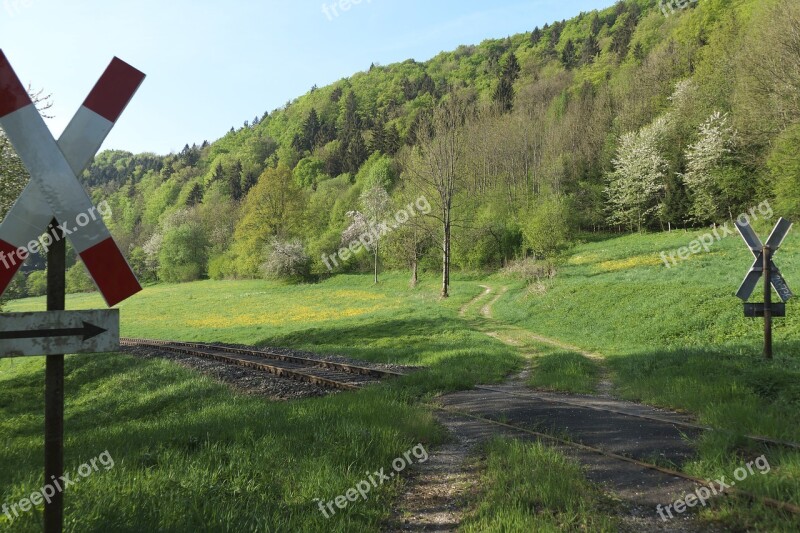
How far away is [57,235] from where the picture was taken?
8.09 feet

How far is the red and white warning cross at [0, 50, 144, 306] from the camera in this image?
7.68ft

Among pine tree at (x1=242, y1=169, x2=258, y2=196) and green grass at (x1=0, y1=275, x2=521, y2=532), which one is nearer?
green grass at (x1=0, y1=275, x2=521, y2=532)

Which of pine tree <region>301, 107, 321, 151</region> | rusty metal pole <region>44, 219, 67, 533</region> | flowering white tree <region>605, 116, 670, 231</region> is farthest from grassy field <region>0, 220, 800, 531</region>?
pine tree <region>301, 107, 321, 151</region>

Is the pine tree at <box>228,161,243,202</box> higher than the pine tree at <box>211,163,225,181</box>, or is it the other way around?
the pine tree at <box>211,163,225,181</box>

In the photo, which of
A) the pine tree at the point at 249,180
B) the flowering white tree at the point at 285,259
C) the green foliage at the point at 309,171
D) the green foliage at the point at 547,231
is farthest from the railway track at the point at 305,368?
the pine tree at the point at 249,180

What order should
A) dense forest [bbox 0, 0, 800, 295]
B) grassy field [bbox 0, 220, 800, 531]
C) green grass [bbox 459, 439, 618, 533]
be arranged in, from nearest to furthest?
green grass [bbox 459, 439, 618, 533] → grassy field [bbox 0, 220, 800, 531] → dense forest [bbox 0, 0, 800, 295]

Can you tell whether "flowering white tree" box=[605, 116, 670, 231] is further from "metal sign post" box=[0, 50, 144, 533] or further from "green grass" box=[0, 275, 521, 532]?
"metal sign post" box=[0, 50, 144, 533]

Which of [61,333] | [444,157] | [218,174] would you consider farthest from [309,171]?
[61,333]

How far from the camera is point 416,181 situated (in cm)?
3506

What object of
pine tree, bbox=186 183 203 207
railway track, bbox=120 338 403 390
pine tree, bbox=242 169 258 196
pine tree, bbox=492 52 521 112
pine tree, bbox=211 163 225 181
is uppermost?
pine tree, bbox=492 52 521 112

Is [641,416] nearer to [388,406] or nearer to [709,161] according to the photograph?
[388,406]

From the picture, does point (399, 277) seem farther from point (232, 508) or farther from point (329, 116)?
point (329, 116)

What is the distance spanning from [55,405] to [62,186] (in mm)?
1347

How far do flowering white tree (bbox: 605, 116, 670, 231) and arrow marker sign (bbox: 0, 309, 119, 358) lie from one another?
57.6 meters
